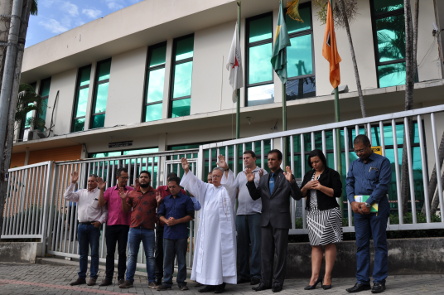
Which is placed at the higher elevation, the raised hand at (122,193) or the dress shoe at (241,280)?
the raised hand at (122,193)

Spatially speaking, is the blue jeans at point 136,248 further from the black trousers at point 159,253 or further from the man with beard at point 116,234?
the man with beard at point 116,234

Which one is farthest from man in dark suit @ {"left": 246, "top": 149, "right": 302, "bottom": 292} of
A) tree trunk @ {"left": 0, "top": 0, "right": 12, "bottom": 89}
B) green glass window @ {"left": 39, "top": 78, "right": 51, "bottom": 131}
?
green glass window @ {"left": 39, "top": 78, "right": 51, "bottom": 131}

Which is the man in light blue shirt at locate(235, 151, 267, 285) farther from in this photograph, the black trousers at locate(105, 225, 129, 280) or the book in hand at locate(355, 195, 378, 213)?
the black trousers at locate(105, 225, 129, 280)

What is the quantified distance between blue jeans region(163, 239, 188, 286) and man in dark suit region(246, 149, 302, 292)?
3.54 feet

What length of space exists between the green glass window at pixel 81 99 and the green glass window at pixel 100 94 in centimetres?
53

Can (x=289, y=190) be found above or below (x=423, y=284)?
above

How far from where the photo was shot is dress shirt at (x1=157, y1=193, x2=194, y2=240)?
5.35m

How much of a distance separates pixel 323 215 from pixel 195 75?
942cm

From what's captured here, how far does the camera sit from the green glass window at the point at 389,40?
1013 centimetres

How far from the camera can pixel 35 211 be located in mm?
8305

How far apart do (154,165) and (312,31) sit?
7.19 meters

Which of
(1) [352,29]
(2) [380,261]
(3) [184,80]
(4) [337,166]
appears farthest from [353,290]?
(3) [184,80]

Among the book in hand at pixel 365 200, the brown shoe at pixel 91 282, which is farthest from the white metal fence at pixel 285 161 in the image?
the brown shoe at pixel 91 282

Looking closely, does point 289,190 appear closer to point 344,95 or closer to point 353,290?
point 353,290
